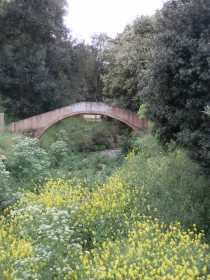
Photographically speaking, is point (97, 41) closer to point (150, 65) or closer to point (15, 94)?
point (15, 94)

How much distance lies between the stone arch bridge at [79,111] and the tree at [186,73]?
1013cm

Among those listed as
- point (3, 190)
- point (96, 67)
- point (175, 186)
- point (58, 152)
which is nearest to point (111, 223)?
point (175, 186)

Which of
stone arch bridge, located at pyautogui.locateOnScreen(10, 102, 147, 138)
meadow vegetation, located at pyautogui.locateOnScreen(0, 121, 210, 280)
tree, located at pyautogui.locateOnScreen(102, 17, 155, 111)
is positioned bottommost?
meadow vegetation, located at pyautogui.locateOnScreen(0, 121, 210, 280)

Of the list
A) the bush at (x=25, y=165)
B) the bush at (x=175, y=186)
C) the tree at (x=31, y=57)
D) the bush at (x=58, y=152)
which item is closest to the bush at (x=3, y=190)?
the bush at (x=25, y=165)

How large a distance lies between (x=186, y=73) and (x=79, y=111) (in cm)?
1199

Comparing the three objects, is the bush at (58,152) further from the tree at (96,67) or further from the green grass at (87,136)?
the tree at (96,67)

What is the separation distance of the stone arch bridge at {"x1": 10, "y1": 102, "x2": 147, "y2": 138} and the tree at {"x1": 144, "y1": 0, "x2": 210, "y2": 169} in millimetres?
10133

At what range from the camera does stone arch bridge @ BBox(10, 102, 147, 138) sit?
67.1 ft

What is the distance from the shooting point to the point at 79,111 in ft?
67.7

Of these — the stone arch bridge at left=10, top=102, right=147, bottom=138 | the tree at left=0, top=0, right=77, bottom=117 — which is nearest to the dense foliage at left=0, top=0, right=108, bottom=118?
the tree at left=0, top=0, right=77, bottom=117

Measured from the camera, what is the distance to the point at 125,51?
21.4 meters

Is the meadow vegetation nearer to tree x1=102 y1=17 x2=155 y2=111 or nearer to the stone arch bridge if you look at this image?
the stone arch bridge

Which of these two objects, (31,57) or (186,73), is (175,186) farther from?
(31,57)

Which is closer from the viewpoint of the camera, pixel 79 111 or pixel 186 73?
pixel 186 73
